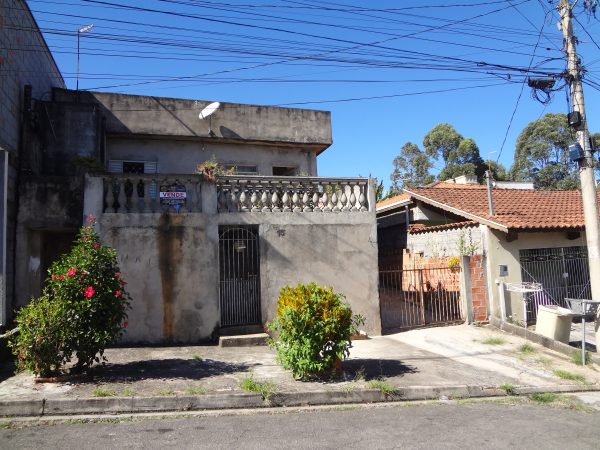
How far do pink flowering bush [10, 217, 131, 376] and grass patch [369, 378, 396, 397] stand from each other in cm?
384

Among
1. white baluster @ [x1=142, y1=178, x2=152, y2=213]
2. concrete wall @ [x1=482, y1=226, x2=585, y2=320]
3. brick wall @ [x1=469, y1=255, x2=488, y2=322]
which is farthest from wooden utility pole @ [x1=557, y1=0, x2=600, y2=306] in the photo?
white baluster @ [x1=142, y1=178, x2=152, y2=213]

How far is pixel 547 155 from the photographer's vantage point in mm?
37406

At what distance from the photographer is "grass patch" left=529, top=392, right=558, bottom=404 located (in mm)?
6801

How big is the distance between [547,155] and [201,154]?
33256mm

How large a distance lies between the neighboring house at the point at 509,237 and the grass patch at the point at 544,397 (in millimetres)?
4845

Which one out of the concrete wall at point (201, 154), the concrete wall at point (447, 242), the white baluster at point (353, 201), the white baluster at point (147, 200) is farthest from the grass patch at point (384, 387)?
the concrete wall at point (201, 154)

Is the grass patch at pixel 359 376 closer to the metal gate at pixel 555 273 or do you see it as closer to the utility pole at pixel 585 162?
the utility pole at pixel 585 162

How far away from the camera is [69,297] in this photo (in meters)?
6.47

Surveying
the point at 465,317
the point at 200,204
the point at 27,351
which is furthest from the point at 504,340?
the point at 27,351

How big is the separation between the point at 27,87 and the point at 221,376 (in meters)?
7.80

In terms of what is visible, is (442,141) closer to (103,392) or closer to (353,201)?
(353,201)

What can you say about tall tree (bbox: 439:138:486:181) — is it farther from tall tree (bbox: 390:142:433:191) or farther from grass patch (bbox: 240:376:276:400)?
grass patch (bbox: 240:376:276:400)

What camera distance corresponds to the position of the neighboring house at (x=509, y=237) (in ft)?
38.8

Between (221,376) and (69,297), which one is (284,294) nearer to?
(221,376)
